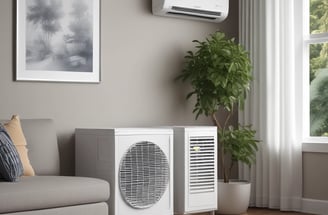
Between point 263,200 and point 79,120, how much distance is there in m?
1.92

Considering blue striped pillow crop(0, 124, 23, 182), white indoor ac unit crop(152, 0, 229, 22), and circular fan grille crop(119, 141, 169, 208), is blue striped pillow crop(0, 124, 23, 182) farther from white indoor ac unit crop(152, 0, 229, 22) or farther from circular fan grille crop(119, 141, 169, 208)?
white indoor ac unit crop(152, 0, 229, 22)

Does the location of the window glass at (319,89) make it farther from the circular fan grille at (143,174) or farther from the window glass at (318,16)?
the circular fan grille at (143,174)

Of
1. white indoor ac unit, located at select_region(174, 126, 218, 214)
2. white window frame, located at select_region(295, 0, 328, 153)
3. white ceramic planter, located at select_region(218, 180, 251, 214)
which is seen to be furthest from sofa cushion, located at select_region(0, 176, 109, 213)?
white window frame, located at select_region(295, 0, 328, 153)

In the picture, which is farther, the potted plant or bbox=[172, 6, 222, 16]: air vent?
bbox=[172, 6, 222, 16]: air vent

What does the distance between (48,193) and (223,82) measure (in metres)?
2.06

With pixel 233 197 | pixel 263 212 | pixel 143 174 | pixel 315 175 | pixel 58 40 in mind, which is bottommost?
pixel 263 212

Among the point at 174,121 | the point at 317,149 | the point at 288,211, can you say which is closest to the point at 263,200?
the point at 288,211

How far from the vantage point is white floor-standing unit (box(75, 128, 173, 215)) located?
428 centimetres

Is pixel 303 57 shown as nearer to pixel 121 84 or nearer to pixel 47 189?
pixel 121 84

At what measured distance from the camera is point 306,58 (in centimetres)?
548

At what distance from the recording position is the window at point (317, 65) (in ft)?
17.6

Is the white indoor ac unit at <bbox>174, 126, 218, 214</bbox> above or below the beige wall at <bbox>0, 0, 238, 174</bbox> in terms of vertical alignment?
below

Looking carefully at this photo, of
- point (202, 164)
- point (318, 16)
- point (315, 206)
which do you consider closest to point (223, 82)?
point (202, 164)

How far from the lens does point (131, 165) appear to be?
14.3 feet
